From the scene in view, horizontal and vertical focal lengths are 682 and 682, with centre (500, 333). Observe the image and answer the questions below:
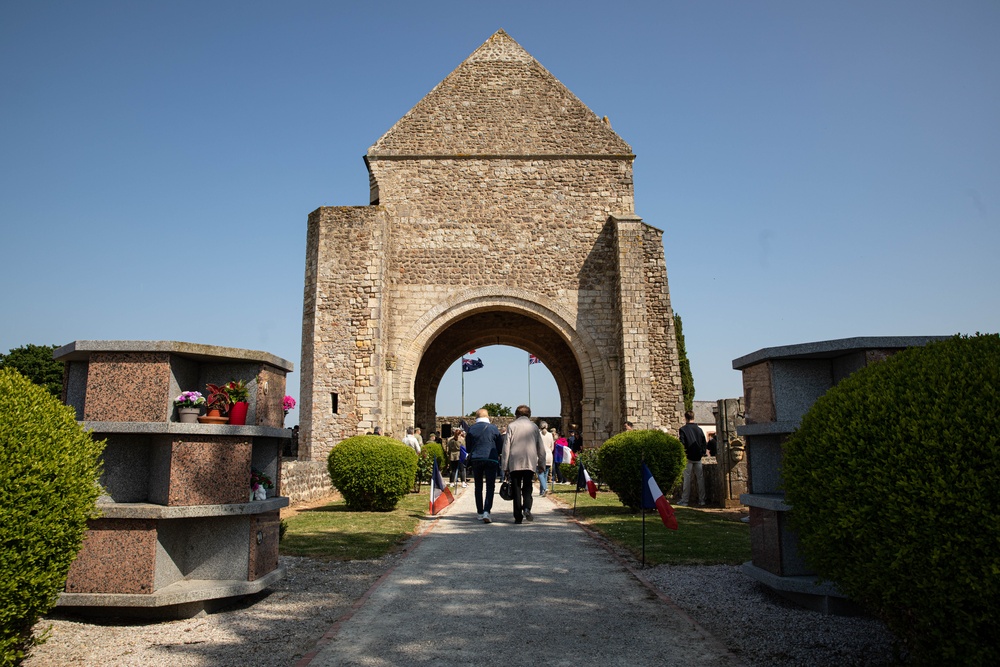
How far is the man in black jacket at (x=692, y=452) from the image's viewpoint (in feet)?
38.1

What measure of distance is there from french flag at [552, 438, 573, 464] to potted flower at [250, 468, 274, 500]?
12906 millimetres

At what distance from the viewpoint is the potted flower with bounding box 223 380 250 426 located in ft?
16.4

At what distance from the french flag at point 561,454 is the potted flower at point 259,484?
42.3 feet

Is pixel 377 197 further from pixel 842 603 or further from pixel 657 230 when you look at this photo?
pixel 842 603

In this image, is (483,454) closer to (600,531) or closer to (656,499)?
(600,531)

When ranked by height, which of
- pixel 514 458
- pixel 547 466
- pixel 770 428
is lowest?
pixel 547 466

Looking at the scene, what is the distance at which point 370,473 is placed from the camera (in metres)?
10.9

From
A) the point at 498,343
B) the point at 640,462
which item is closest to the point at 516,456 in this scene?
the point at 640,462

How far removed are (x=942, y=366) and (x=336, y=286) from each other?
15668 millimetres

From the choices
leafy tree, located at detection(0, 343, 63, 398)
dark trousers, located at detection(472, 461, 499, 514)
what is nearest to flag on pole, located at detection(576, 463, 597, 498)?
dark trousers, located at detection(472, 461, 499, 514)

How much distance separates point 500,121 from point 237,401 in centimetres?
1579

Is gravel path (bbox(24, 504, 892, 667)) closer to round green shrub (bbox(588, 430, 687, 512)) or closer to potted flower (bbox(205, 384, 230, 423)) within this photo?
potted flower (bbox(205, 384, 230, 423))

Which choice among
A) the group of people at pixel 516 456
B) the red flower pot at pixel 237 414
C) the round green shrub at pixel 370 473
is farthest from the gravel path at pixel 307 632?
the round green shrub at pixel 370 473

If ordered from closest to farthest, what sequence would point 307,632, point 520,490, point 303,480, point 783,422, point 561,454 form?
point 307,632 < point 783,422 < point 520,490 < point 303,480 < point 561,454
